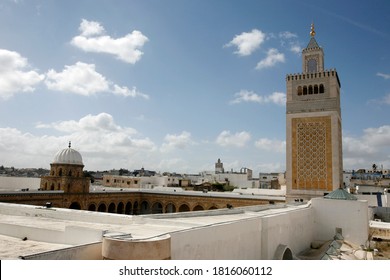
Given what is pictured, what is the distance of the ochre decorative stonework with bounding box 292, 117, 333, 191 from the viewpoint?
16.9 m

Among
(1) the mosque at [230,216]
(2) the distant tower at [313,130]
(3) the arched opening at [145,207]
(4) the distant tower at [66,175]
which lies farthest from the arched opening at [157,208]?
(2) the distant tower at [313,130]

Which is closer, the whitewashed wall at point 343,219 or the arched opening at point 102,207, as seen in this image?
the whitewashed wall at point 343,219

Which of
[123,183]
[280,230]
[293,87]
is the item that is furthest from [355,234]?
[123,183]

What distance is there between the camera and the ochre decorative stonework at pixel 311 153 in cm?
1691

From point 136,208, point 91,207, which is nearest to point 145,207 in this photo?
point 136,208

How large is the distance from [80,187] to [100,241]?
16.2m

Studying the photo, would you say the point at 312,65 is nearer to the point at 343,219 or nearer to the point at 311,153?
the point at 311,153

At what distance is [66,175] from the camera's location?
19031 mm

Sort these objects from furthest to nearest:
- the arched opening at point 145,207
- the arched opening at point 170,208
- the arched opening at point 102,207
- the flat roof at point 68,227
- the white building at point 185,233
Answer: the arched opening at point 145,207, the arched opening at point 170,208, the arched opening at point 102,207, the flat roof at point 68,227, the white building at point 185,233

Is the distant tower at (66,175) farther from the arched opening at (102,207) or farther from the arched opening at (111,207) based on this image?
the arched opening at (111,207)

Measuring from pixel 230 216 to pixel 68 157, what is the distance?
13.5 metres

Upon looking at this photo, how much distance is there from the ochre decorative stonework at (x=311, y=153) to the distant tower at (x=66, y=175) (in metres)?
11.2
